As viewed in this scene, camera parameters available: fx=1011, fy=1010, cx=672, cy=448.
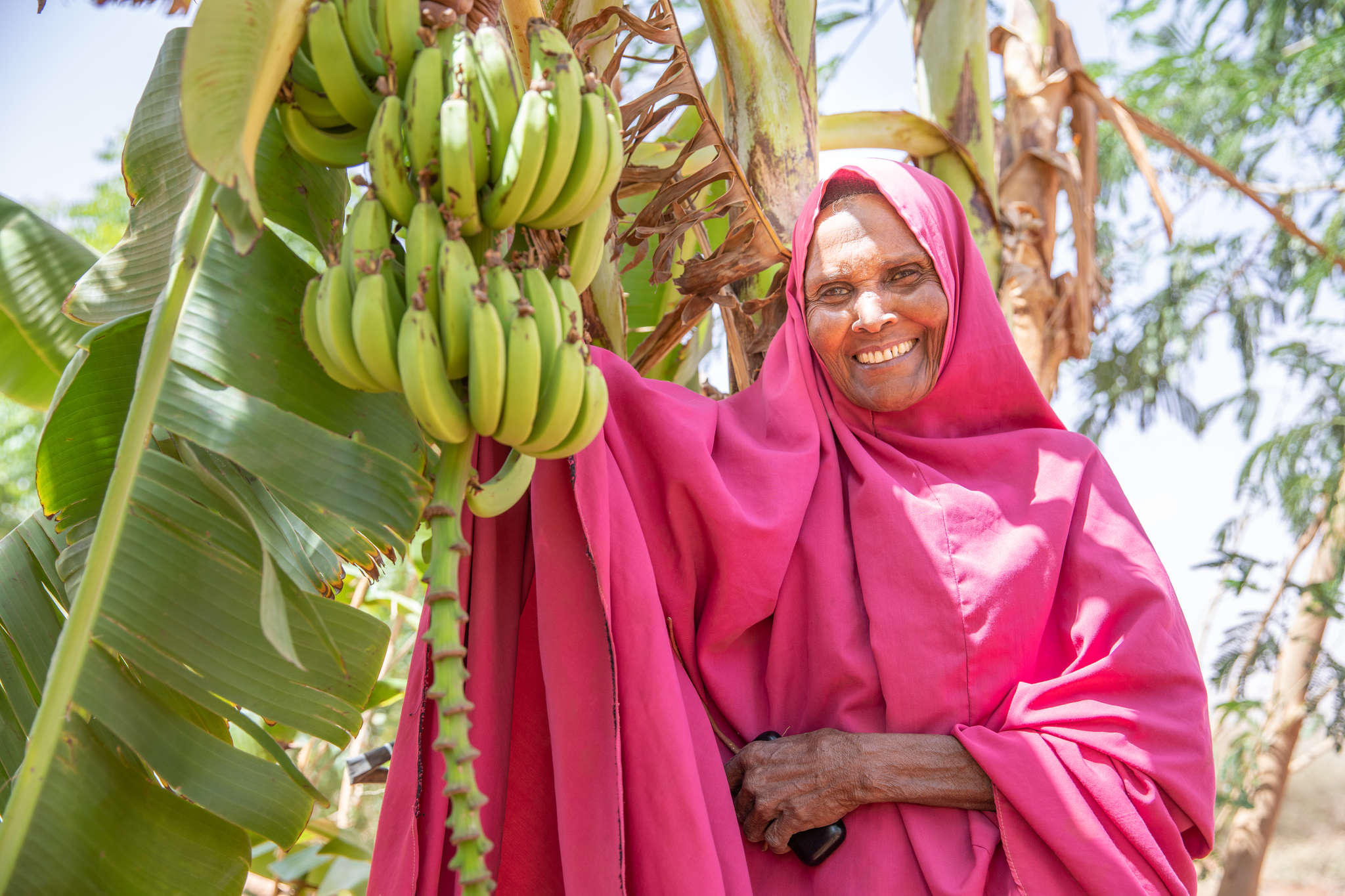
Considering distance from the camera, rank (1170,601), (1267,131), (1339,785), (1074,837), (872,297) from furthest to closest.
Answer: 1. (1339,785)
2. (1267,131)
3. (872,297)
4. (1170,601)
5. (1074,837)

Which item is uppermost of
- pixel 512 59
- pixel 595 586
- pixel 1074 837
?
pixel 512 59

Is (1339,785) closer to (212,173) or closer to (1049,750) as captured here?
(1049,750)

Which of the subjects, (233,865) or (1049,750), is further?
(1049,750)

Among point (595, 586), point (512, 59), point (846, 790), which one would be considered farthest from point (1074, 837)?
point (512, 59)

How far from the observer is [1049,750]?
4.95 feet

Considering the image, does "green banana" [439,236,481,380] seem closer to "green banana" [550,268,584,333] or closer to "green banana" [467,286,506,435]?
"green banana" [467,286,506,435]

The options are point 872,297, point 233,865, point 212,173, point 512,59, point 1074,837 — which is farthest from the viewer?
point 872,297

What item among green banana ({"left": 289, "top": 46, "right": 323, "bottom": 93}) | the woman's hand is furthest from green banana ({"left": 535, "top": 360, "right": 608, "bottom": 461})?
the woman's hand

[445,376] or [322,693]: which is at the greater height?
[445,376]

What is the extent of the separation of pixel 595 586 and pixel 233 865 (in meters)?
0.61

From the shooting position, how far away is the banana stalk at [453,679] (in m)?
0.98

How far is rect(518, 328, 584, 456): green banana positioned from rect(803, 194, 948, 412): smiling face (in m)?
0.76

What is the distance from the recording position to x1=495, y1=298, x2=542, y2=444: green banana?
3.61 ft

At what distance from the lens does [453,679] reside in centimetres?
102
